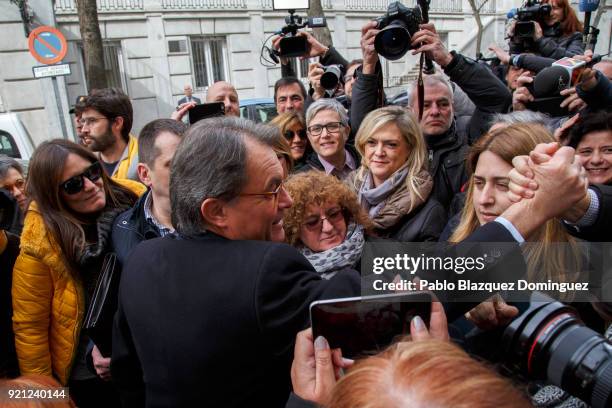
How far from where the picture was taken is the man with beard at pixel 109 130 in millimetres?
3332

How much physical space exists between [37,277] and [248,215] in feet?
3.98

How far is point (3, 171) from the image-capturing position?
10.5 ft

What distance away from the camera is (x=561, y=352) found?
0.95 m

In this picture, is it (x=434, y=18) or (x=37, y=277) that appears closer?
(x=37, y=277)

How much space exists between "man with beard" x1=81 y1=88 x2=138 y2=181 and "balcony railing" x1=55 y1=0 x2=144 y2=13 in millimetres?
12184

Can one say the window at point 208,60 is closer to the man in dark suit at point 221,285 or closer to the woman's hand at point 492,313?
the man in dark suit at point 221,285

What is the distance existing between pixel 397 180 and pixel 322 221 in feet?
1.81

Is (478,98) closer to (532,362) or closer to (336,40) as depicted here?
(532,362)

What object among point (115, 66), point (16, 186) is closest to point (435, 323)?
point (16, 186)

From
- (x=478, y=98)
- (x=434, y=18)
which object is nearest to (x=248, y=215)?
(x=478, y=98)

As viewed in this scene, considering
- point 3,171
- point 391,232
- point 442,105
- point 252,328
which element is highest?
point 442,105

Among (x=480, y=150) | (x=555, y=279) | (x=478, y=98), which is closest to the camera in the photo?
(x=555, y=279)

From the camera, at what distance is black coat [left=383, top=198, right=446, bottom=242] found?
222cm

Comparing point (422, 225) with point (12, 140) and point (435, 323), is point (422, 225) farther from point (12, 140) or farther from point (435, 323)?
point (12, 140)
